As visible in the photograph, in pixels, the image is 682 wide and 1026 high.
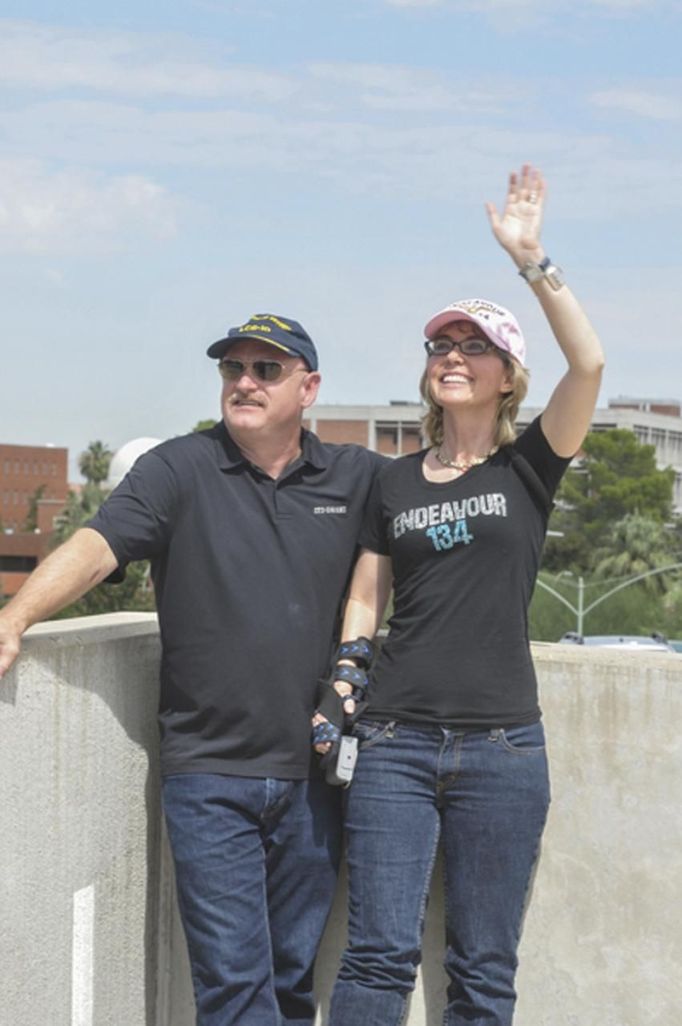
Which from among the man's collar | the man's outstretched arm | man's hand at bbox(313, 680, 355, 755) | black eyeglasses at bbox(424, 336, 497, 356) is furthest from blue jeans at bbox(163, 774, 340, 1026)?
black eyeglasses at bbox(424, 336, 497, 356)

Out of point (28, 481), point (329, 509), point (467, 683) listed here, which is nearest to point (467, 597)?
point (467, 683)

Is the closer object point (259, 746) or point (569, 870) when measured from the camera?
point (259, 746)

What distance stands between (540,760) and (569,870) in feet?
1.39

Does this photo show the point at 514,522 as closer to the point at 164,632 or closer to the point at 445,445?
the point at 445,445

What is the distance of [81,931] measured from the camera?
12.4 feet

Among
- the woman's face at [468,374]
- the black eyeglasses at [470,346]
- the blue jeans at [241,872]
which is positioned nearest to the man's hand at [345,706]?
the blue jeans at [241,872]

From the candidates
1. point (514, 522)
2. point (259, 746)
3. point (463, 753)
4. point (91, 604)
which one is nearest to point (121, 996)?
point (259, 746)

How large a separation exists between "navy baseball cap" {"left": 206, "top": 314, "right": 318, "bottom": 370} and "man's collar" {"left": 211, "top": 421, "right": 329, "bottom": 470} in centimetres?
18

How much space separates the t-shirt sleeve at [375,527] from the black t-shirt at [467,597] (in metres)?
0.08

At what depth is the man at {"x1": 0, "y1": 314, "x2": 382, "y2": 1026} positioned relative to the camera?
378 cm

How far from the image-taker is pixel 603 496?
92875mm

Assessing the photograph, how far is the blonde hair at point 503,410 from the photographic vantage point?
3904mm

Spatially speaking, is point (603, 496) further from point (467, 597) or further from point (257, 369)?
point (467, 597)

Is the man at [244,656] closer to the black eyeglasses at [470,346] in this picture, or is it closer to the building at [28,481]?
the black eyeglasses at [470,346]
